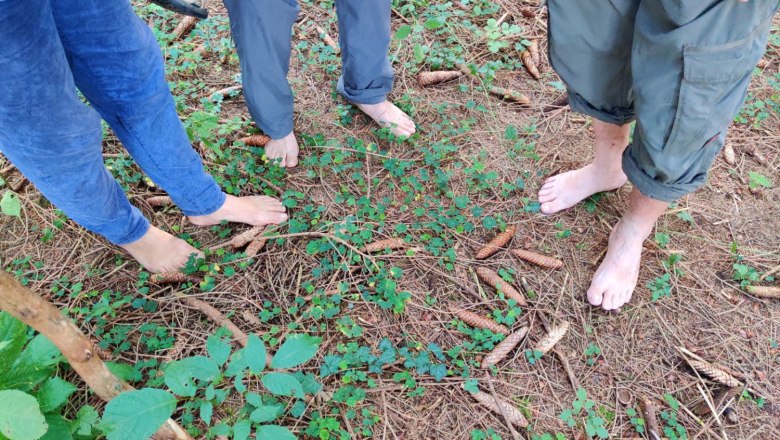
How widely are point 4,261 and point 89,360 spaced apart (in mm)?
1233

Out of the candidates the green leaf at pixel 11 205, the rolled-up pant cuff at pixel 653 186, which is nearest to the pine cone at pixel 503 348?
the rolled-up pant cuff at pixel 653 186

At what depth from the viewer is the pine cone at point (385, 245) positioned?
214cm

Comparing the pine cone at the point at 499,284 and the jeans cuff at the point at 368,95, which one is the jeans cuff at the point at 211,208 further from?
the pine cone at the point at 499,284

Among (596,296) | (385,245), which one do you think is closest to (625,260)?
(596,296)

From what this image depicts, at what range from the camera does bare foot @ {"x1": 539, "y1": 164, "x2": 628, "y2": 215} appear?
2.28m

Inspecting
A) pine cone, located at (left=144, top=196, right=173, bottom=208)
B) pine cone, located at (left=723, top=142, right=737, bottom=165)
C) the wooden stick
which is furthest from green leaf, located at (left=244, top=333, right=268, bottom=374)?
pine cone, located at (left=723, top=142, right=737, bottom=165)

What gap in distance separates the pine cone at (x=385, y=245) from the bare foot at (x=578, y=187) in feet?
2.27

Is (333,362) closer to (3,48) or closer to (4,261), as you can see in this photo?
(3,48)

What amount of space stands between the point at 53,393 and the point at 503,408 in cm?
145

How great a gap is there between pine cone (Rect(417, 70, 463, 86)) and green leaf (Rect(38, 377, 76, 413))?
220cm

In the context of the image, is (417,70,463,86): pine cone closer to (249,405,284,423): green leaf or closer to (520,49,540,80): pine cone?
(520,49,540,80): pine cone

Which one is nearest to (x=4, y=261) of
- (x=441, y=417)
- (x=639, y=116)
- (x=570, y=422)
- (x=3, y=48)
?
(x=3, y=48)

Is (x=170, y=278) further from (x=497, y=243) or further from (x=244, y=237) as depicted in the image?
(x=497, y=243)

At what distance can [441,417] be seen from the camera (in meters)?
1.78
